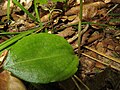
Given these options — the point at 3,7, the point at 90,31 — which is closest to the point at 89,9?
the point at 90,31

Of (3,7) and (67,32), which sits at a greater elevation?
(3,7)

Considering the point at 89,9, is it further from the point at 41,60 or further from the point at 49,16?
the point at 41,60

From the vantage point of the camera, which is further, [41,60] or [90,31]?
[90,31]

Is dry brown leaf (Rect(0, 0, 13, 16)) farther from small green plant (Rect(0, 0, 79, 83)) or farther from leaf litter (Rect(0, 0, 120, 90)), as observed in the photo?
small green plant (Rect(0, 0, 79, 83))

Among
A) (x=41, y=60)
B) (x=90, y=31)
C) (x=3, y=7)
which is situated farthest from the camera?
(x=3, y=7)

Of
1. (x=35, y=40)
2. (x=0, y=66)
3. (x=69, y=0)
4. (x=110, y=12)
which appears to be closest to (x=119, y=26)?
(x=110, y=12)

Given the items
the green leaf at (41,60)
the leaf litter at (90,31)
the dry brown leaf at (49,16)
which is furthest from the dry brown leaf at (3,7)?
the green leaf at (41,60)

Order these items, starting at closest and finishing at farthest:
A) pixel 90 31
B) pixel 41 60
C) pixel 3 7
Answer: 1. pixel 41 60
2. pixel 90 31
3. pixel 3 7
